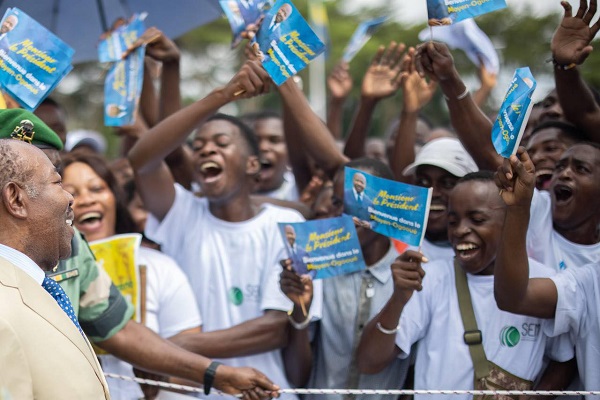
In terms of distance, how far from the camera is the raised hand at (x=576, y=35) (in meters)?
3.95

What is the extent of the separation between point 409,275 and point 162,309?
1414 millimetres

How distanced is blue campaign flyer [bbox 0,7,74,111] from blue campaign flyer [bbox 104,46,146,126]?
0.53m

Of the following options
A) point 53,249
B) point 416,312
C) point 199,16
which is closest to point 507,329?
point 416,312

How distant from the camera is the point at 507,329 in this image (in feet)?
12.5

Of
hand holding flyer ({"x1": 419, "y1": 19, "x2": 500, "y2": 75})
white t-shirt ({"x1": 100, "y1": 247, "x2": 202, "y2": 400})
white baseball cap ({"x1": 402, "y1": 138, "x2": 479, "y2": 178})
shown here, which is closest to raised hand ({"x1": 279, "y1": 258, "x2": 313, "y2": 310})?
white t-shirt ({"x1": 100, "y1": 247, "x2": 202, "y2": 400})

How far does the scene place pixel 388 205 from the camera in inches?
154

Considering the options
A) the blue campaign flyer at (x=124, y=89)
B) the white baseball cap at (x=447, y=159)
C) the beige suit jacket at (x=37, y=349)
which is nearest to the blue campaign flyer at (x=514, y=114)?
the white baseball cap at (x=447, y=159)

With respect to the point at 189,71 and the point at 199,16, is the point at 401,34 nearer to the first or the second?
the point at 189,71

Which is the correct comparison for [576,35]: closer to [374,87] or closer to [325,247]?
[325,247]

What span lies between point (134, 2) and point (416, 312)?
8.55 feet

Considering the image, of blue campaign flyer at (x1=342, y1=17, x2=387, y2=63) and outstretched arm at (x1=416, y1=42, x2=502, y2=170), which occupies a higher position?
outstretched arm at (x1=416, y1=42, x2=502, y2=170)

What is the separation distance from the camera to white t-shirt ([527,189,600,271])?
412 cm

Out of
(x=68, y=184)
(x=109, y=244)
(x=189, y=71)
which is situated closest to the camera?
(x=109, y=244)

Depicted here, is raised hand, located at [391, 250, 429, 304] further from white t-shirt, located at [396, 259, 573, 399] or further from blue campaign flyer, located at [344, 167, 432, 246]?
white t-shirt, located at [396, 259, 573, 399]
